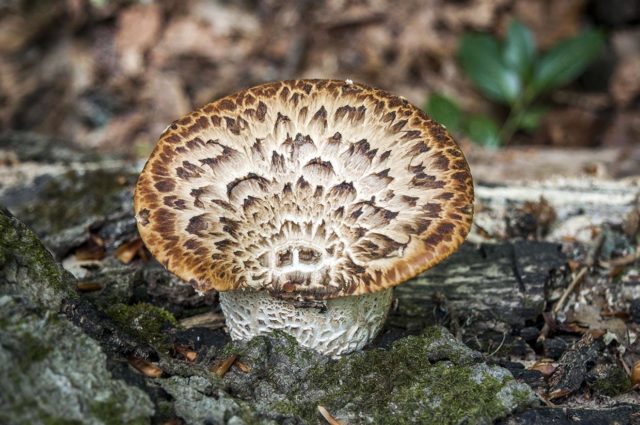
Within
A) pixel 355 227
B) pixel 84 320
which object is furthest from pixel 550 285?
pixel 84 320

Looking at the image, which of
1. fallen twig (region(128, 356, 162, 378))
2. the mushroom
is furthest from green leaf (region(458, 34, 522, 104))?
fallen twig (region(128, 356, 162, 378))

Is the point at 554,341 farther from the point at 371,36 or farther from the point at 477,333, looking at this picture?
the point at 371,36

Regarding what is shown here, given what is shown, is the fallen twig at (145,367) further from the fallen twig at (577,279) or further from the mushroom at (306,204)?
the fallen twig at (577,279)

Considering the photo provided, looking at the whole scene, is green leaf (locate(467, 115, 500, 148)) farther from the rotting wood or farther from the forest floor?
the rotting wood

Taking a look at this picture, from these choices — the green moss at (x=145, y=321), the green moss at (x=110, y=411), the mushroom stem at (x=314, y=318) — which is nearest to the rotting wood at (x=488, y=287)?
the mushroom stem at (x=314, y=318)

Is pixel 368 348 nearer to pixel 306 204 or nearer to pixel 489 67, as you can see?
pixel 306 204

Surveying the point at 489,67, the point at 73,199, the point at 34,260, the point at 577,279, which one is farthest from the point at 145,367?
the point at 489,67
